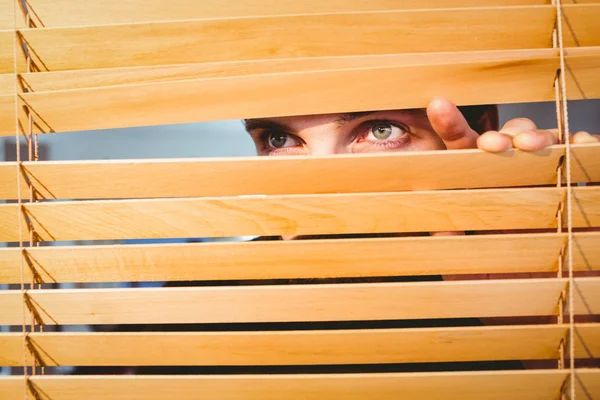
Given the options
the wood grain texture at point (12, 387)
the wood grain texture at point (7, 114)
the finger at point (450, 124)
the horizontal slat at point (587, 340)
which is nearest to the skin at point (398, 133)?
the finger at point (450, 124)

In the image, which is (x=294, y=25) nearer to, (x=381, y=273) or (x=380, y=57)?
(x=380, y=57)

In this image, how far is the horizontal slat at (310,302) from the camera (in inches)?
28.4

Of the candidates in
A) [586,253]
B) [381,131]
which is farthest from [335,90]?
[586,253]

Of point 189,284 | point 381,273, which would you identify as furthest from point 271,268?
point 189,284

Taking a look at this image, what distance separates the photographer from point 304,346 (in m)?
0.74

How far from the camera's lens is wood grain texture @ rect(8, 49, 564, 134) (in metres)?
0.72

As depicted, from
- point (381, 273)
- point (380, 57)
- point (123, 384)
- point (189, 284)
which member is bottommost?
point (123, 384)

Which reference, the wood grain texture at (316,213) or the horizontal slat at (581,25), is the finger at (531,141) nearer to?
the wood grain texture at (316,213)

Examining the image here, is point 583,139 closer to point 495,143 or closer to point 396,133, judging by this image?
point 495,143

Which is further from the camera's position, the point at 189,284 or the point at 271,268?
the point at 189,284

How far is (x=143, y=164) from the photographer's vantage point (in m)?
0.74

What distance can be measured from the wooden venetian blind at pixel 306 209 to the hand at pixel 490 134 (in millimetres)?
20

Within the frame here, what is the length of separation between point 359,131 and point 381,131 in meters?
0.06

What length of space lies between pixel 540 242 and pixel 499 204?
0.08 meters
